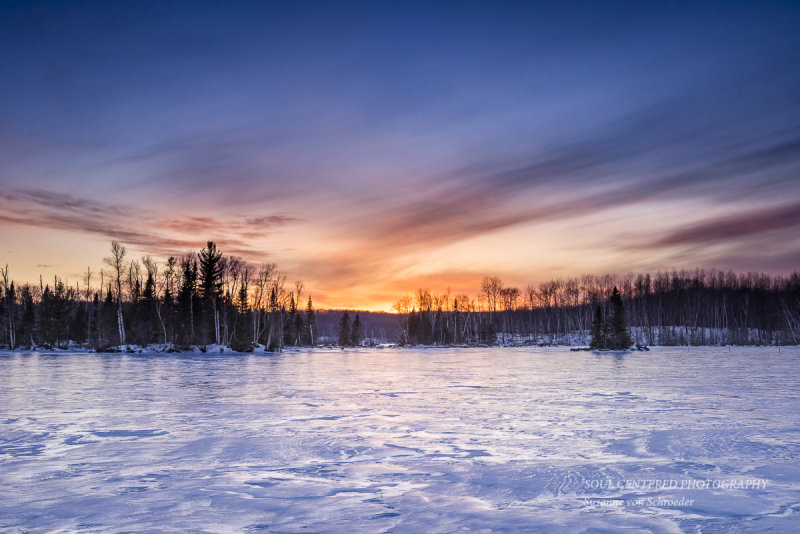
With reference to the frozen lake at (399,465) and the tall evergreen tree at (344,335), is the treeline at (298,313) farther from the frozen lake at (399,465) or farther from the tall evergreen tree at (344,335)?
the frozen lake at (399,465)

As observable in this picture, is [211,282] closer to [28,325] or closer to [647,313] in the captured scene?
[28,325]

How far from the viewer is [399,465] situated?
246 inches

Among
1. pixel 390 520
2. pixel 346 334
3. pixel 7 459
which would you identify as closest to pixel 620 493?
pixel 390 520

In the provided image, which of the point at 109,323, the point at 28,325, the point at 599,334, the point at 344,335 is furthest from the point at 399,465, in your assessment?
the point at 344,335

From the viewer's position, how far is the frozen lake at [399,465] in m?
4.26

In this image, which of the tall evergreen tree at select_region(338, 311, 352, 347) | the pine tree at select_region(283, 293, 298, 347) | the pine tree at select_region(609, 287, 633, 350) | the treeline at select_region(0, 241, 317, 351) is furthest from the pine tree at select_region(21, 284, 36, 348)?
the pine tree at select_region(609, 287, 633, 350)

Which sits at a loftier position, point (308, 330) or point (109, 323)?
point (109, 323)

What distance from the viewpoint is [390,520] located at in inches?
164

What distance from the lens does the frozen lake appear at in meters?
4.26

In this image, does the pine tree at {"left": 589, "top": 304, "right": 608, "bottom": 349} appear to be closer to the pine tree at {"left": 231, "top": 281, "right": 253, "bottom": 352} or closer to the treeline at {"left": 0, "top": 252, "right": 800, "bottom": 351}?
the treeline at {"left": 0, "top": 252, "right": 800, "bottom": 351}

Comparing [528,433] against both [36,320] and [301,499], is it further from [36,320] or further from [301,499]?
[36,320]

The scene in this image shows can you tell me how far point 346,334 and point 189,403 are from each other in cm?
9039

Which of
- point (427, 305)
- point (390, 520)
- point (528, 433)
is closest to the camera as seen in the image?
point (390, 520)

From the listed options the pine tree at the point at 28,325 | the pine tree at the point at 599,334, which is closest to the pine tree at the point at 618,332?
the pine tree at the point at 599,334
